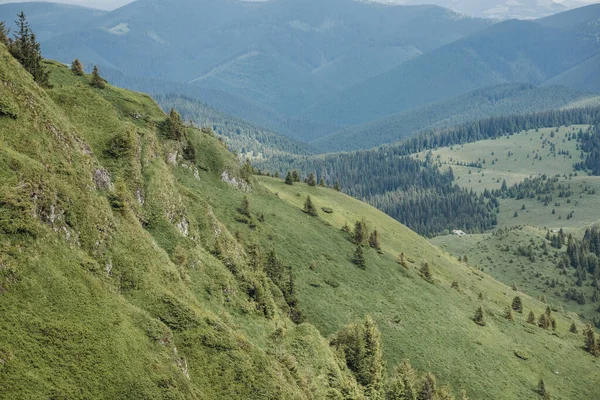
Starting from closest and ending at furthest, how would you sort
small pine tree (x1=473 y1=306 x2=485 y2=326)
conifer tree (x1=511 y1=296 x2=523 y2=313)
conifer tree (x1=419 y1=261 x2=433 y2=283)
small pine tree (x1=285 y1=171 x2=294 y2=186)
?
1. small pine tree (x1=473 y1=306 x2=485 y2=326)
2. conifer tree (x1=419 y1=261 x2=433 y2=283)
3. conifer tree (x1=511 y1=296 x2=523 y2=313)
4. small pine tree (x1=285 y1=171 x2=294 y2=186)

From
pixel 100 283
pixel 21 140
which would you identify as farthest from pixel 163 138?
pixel 100 283

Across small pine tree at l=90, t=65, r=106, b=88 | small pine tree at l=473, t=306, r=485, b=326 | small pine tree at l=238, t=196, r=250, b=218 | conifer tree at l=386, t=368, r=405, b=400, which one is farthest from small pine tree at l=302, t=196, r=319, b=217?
conifer tree at l=386, t=368, r=405, b=400

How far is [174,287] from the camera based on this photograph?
159 ft

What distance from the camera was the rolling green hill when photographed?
114 ft

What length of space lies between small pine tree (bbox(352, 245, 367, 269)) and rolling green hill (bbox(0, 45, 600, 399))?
5.79ft

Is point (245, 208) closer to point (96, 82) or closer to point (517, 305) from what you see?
point (96, 82)

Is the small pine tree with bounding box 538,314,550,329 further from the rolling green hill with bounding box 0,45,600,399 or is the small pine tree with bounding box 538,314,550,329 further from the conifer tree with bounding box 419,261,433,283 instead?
the conifer tree with bounding box 419,261,433,283

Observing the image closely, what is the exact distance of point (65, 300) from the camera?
117ft

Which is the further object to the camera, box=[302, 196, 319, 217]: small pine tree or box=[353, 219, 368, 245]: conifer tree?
box=[302, 196, 319, 217]: small pine tree

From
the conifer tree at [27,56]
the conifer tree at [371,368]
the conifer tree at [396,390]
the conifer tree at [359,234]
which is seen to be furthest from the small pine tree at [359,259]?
the conifer tree at [27,56]

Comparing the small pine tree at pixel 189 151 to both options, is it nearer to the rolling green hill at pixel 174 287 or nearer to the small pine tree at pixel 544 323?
the rolling green hill at pixel 174 287

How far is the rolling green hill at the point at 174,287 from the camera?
114 feet

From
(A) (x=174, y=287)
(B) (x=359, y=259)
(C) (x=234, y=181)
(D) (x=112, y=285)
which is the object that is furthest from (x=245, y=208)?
(D) (x=112, y=285)

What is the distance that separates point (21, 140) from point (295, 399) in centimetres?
3180
